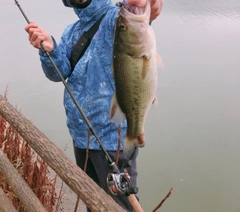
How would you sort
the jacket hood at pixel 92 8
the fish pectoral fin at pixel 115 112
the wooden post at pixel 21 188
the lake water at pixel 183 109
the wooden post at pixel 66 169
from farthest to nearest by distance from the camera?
the lake water at pixel 183 109, the jacket hood at pixel 92 8, the wooden post at pixel 21 188, the fish pectoral fin at pixel 115 112, the wooden post at pixel 66 169

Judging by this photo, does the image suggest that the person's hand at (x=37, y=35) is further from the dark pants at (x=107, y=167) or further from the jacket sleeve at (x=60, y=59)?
the dark pants at (x=107, y=167)

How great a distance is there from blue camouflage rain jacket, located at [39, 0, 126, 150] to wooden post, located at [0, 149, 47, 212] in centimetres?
34

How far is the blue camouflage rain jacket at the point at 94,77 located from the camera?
1.59 m

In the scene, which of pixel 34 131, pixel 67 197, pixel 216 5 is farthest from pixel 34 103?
pixel 216 5

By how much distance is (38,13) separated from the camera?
9.44m

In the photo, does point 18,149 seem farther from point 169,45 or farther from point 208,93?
point 169,45

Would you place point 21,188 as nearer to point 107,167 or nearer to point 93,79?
point 107,167

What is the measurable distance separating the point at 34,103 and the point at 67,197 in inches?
99.3

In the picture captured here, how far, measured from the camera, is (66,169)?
1.34 meters

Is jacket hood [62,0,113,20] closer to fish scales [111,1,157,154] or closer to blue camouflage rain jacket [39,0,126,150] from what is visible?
blue camouflage rain jacket [39,0,126,150]

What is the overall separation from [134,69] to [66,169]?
19.2 inches

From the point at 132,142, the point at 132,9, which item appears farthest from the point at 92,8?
the point at 132,142

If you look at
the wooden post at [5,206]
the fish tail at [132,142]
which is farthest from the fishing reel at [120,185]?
the wooden post at [5,206]

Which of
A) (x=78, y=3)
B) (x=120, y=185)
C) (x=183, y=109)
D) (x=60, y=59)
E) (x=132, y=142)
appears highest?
(x=78, y=3)
